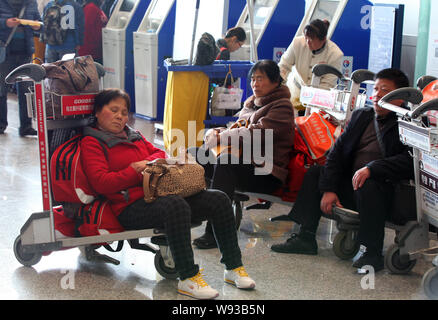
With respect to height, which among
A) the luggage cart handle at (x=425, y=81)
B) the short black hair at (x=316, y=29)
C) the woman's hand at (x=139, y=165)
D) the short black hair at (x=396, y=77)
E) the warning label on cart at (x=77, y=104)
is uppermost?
the short black hair at (x=316, y=29)

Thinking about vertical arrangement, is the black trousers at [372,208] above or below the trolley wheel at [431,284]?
above

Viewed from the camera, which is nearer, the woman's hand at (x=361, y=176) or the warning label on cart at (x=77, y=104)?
the warning label on cart at (x=77, y=104)

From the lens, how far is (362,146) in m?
3.66

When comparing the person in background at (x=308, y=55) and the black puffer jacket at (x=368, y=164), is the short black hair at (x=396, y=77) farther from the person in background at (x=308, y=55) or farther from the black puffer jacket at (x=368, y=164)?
the person in background at (x=308, y=55)

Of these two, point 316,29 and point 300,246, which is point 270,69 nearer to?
point 300,246

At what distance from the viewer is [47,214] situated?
3160 mm

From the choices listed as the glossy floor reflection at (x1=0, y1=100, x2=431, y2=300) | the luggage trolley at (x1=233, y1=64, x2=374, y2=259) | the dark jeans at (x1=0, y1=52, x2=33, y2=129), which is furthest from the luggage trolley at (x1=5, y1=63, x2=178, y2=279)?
the dark jeans at (x1=0, y1=52, x2=33, y2=129)

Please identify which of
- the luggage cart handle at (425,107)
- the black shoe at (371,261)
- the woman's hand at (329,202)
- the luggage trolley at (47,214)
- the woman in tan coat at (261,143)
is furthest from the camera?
the woman in tan coat at (261,143)

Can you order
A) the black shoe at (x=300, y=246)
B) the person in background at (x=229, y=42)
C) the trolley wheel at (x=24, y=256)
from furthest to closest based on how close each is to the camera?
the person in background at (x=229, y=42) < the black shoe at (x=300, y=246) < the trolley wheel at (x=24, y=256)

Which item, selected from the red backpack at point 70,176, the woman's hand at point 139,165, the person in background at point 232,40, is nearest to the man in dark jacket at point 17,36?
the person in background at point 232,40

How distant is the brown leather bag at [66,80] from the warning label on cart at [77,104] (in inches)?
1.2

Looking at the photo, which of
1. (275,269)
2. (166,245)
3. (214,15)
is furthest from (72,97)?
(214,15)

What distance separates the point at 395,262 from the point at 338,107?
1244 mm

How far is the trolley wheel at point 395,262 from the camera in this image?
11.3 ft
